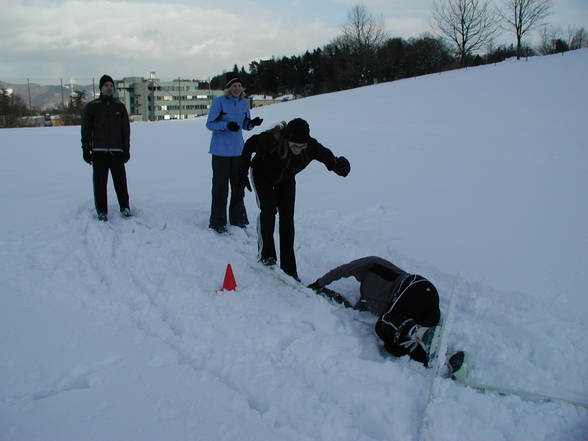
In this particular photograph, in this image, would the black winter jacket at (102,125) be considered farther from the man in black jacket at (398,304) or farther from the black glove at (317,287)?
the man in black jacket at (398,304)

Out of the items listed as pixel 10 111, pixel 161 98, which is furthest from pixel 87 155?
pixel 161 98

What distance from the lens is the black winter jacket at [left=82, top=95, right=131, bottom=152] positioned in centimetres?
562

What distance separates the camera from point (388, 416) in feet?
8.04

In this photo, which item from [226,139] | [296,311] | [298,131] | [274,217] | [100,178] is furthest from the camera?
[100,178]

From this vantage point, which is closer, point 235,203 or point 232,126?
point 232,126

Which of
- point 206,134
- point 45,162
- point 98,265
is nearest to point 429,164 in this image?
point 98,265

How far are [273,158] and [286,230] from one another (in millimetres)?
678

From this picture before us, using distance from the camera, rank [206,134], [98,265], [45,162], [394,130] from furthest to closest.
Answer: [206,134]
[394,130]
[45,162]
[98,265]

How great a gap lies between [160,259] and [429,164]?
5.73 metres

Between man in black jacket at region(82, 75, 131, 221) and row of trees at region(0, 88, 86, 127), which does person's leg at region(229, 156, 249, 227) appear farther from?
row of trees at region(0, 88, 86, 127)

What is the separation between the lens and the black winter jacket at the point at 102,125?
562 cm

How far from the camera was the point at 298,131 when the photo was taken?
3.75 meters

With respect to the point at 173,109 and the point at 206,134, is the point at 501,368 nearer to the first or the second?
the point at 206,134

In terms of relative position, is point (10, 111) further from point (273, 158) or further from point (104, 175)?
point (273, 158)
